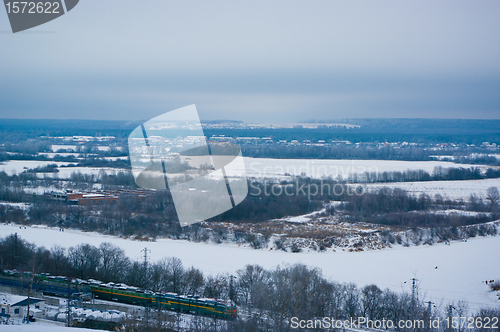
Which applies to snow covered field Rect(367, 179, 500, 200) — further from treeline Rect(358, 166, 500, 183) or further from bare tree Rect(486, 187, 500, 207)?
treeline Rect(358, 166, 500, 183)

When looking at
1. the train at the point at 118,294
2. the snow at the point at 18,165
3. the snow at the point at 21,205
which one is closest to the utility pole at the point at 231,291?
the train at the point at 118,294

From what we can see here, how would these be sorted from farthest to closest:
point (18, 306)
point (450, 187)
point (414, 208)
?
point (450, 187) < point (414, 208) < point (18, 306)

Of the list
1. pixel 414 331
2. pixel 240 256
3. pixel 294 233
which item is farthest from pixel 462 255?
pixel 414 331

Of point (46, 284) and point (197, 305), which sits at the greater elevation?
point (46, 284)

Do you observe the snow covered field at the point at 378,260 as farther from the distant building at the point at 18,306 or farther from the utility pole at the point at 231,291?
the distant building at the point at 18,306

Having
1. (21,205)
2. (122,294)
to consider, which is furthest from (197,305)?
(21,205)

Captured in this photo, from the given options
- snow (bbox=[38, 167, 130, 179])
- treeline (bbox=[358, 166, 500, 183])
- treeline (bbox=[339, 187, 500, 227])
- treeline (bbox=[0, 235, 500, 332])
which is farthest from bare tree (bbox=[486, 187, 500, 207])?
snow (bbox=[38, 167, 130, 179])

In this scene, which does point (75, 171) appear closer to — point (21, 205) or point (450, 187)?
point (21, 205)
